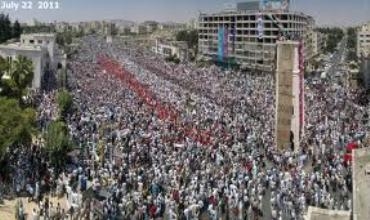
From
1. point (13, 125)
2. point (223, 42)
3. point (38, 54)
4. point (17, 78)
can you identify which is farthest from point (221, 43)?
point (13, 125)

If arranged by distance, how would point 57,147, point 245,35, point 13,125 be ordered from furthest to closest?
1. point 245,35
2. point 57,147
3. point 13,125

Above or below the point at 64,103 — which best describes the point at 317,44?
above

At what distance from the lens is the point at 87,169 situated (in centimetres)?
2908

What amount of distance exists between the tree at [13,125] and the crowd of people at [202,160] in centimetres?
283

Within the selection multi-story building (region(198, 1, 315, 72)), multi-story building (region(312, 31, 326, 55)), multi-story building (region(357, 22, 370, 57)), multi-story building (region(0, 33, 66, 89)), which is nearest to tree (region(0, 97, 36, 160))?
multi-story building (region(0, 33, 66, 89))

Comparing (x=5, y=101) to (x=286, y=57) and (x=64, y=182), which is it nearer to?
(x=64, y=182)

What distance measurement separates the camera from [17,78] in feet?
143

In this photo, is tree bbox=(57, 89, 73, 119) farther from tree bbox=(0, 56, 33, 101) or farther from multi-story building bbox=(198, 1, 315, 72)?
multi-story building bbox=(198, 1, 315, 72)

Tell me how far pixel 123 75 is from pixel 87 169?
5498 cm

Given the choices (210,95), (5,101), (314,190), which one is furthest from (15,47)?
(314,190)

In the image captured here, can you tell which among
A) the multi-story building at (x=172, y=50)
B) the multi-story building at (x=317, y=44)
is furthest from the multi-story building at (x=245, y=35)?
the multi-story building at (x=317, y=44)

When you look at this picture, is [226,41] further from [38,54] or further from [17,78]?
[17,78]

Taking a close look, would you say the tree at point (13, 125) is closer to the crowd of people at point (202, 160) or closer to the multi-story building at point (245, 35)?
the crowd of people at point (202, 160)

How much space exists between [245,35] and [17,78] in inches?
2516
